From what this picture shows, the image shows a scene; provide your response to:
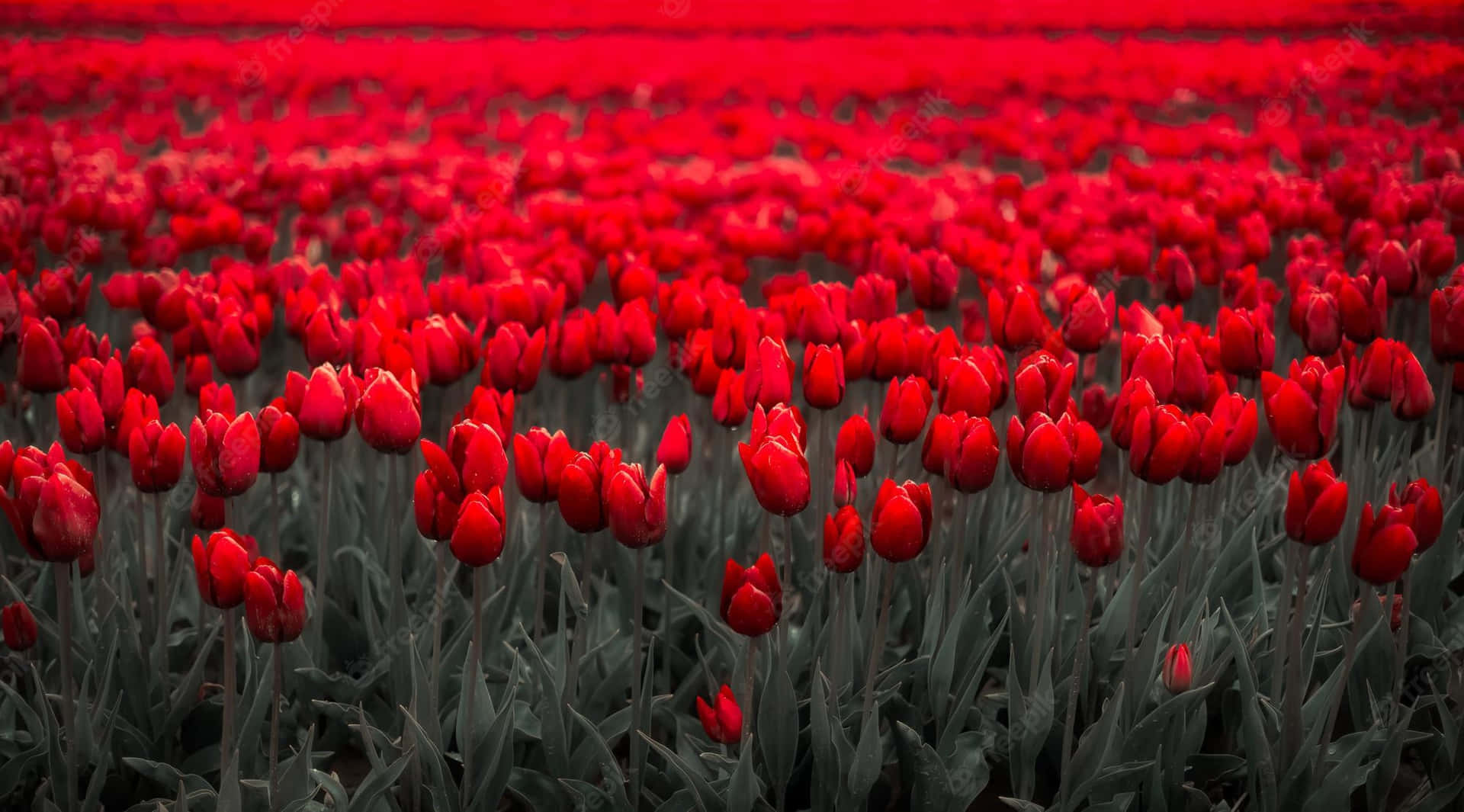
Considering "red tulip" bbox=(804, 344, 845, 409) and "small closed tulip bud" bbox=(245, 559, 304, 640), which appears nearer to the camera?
"small closed tulip bud" bbox=(245, 559, 304, 640)

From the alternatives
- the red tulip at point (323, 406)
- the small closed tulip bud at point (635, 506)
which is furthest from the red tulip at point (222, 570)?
the small closed tulip bud at point (635, 506)

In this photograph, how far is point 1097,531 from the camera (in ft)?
5.99

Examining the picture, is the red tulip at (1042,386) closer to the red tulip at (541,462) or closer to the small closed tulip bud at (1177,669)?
the small closed tulip bud at (1177,669)

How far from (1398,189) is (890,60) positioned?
6.51m

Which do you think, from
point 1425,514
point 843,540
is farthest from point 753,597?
point 1425,514

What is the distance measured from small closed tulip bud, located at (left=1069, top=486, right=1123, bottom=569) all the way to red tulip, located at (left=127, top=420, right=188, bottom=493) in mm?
1494

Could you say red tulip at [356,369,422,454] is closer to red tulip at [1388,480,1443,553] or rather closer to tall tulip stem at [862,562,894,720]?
tall tulip stem at [862,562,894,720]

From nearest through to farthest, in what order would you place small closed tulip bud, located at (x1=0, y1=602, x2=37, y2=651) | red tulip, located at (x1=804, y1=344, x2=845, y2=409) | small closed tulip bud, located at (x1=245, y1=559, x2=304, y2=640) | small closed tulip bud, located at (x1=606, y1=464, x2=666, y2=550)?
small closed tulip bud, located at (x1=245, y1=559, x2=304, y2=640) → small closed tulip bud, located at (x1=606, y1=464, x2=666, y2=550) → small closed tulip bud, located at (x1=0, y1=602, x2=37, y2=651) → red tulip, located at (x1=804, y1=344, x2=845, y2=409)

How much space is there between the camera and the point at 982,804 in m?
2.23

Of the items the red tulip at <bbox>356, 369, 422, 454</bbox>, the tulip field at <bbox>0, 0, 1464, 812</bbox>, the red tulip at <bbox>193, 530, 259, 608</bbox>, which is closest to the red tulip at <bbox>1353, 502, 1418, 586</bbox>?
the tulip field at <bbox>0, 0, 1464, 812</bbox>

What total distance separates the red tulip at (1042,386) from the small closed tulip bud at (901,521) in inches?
13.9

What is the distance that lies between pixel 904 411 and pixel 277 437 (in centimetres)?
113

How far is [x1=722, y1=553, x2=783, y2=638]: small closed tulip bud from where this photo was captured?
5.69ft

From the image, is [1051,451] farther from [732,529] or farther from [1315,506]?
[732,529]
